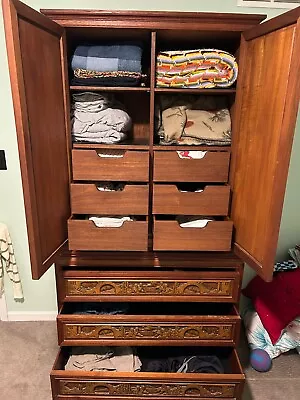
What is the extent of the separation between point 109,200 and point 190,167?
0.34m

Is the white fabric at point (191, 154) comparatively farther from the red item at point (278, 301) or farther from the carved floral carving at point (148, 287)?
the red item at point (278, 301)

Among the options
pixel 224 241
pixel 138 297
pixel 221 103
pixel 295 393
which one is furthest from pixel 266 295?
pixel 221 103

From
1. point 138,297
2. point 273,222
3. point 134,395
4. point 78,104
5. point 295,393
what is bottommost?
point 295,393

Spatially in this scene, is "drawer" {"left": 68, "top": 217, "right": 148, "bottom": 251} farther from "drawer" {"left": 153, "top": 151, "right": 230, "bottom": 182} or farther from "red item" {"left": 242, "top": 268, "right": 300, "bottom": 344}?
"red item" {"left": 242, "top": 268, "right": 300, "bottom": 344}

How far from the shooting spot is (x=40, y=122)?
3.30 feet

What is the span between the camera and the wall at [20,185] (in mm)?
1474

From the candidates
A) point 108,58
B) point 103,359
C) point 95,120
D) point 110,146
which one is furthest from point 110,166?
point 103,359

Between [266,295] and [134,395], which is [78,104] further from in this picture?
[266,295]

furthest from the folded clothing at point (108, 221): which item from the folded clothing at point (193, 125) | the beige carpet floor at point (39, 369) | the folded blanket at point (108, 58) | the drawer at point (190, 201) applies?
the beige carpet floor at point (39, 369)

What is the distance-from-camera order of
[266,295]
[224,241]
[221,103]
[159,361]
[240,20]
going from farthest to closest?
[266,295]
[159,361]
[221,103]
[224,241]
[240,20]

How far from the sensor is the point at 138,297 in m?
1.32

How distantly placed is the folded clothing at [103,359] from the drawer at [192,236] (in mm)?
586

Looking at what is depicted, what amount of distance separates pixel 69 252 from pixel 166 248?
399 mm

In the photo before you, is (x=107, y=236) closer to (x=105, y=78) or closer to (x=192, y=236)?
(x=192, y=236)
